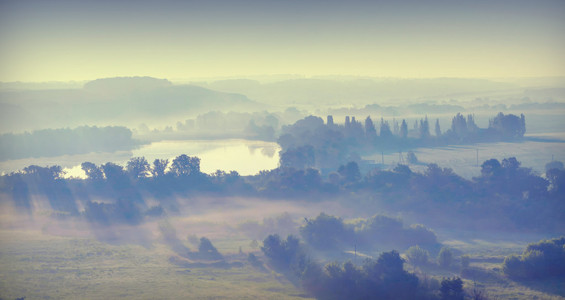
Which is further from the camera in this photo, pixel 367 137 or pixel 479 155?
pixel 367 137

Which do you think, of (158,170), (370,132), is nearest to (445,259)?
(158,170)

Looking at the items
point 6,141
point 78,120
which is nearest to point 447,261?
point 6,141

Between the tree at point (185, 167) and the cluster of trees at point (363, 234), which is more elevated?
the tree at point (185, 167)

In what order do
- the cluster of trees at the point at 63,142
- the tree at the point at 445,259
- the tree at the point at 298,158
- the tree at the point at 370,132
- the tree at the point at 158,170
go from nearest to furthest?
the tree at the point at 445,259 → the tree at the point at 158,170 → the tree at the point at 298,158 → the cluster of trees at the point at 63,142 → the tree at the point at 370,132

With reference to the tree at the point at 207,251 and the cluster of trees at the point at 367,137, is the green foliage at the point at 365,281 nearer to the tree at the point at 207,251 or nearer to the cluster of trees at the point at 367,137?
the tree at the point at 207,251

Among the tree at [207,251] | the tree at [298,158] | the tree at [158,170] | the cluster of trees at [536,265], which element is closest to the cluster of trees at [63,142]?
the tree at [158,170]

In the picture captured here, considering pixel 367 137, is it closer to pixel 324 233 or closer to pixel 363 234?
pixel 363 234

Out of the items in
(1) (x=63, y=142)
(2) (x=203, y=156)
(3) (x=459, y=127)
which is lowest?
(2) (x=203, y=156)

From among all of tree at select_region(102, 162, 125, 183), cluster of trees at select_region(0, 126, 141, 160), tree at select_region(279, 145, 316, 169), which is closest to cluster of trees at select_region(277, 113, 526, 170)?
tree at select_region(279, 145, 316, 169)
